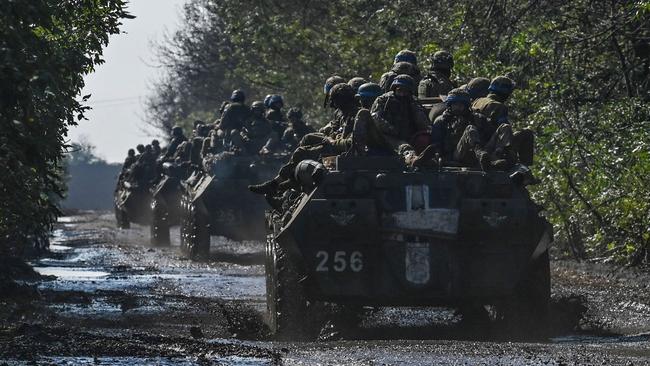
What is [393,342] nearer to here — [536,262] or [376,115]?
[536,262]

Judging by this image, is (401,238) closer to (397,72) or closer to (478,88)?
(478,88)

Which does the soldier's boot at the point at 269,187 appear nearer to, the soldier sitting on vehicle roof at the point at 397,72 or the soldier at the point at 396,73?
the soldier sitting on vehicle roof at the point at 397,72

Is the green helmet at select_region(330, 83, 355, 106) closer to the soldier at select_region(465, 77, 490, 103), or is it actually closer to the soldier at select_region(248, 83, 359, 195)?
the soldier at select_region(248, 83, 359, 195)

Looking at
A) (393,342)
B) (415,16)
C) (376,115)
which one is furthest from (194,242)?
(393,342)

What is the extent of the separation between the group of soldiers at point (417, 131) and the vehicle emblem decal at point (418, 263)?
70cm

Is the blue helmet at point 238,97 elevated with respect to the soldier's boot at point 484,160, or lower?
elevated

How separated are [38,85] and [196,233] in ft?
44.9

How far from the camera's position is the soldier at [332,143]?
13.6 m

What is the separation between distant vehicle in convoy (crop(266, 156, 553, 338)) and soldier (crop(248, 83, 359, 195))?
1.48m

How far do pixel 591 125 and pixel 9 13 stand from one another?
1161 centimetres

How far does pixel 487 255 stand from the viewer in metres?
12.0

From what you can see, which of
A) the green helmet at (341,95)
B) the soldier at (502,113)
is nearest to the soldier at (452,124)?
the soldier at (502,113)

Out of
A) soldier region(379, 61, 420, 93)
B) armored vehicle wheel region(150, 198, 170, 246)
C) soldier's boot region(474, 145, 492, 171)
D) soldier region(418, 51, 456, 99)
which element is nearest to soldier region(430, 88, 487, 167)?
soldier's boot region(474, 145, 492, 171)

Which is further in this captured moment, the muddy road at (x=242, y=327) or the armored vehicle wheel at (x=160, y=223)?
the armored vehicle wheel at (x=160, y=223)
